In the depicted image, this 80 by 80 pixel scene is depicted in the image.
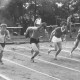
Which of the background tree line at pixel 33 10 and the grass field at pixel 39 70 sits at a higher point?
the background tree line at pixel 33 10

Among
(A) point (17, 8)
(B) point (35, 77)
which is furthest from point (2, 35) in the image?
(A) point (17, 8)

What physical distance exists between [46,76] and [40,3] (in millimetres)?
22351

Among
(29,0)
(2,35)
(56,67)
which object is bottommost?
(56,67)

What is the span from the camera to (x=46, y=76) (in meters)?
9.73

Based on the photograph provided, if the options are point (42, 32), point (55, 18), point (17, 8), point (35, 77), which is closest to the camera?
point (35, 77)

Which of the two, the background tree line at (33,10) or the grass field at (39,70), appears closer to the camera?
the grass field at (39,70)

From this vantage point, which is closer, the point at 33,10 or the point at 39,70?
the point at 39,70

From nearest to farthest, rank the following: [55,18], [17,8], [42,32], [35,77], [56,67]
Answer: [35,77] → [56,67] → [42,32] → [17,8] → [55,18]

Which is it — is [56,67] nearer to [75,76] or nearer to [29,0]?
[75,76]

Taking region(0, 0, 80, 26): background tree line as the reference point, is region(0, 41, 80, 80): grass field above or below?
below

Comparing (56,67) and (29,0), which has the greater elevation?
(29,0)

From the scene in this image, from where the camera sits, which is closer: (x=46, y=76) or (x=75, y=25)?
(x=46, y=76)

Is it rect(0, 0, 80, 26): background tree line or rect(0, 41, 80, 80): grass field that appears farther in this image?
rect(0, 0, 80, 26): background tree line

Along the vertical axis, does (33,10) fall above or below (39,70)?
above
